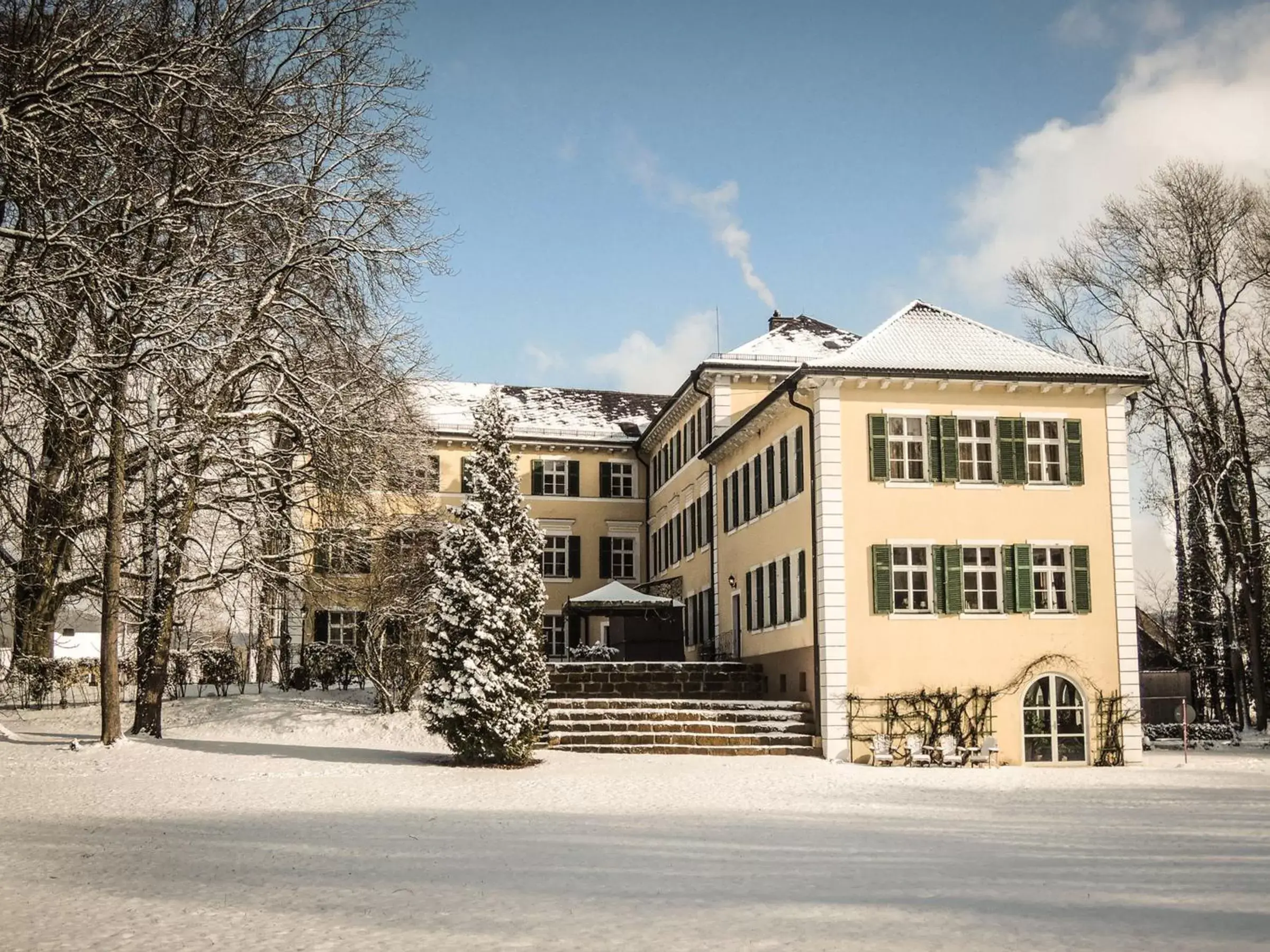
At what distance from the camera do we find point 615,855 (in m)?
12.6

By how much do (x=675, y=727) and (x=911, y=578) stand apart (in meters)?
5.45

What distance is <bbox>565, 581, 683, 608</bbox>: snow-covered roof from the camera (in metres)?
34.4

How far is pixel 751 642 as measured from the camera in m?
31.1

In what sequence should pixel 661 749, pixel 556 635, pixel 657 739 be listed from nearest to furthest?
pixel 661 749
pixel 657 739
pixel 556 635

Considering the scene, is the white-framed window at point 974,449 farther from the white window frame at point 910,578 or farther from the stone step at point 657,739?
the stone step at point 657,739

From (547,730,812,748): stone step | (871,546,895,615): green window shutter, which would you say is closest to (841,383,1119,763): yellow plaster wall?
(871,546,895,615): green window shutter

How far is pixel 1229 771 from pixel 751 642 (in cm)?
1110

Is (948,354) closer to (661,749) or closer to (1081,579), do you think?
(1081,579)

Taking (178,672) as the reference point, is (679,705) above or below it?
below

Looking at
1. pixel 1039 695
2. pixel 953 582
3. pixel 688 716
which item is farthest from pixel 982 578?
pixel 688 716

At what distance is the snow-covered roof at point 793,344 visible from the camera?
114 feet

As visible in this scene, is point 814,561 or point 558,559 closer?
point 814,561

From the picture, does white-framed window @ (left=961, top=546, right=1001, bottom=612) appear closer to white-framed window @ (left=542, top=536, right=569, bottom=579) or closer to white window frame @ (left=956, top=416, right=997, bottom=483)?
white window frame @ (left=956, top=416, right=997, bottom=483)

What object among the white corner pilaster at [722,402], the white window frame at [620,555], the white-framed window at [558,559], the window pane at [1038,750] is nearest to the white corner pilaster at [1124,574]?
the window pane at [1038,750]
